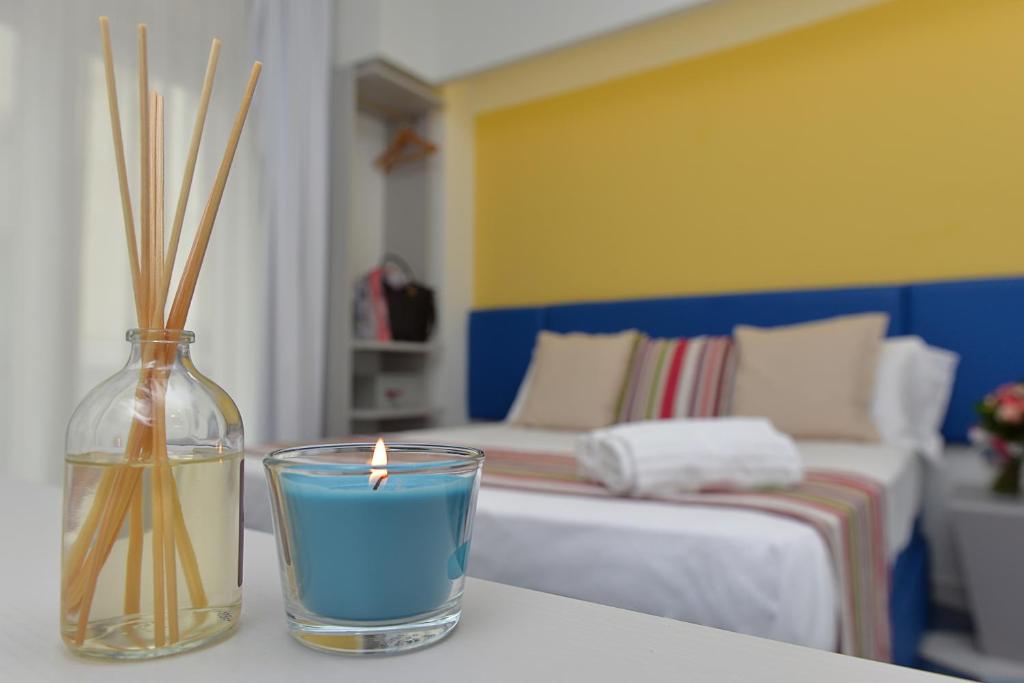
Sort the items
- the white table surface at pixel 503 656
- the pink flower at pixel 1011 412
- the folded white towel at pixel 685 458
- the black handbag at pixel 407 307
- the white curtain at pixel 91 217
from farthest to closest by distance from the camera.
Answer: the black handbag at pixel 407 307
the white curtain at pixel 91 217
the pink flower at pixel 1011 412
the folded white towel at pixel 685 458
the white table surface at pixel 503 656

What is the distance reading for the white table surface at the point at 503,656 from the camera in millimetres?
298

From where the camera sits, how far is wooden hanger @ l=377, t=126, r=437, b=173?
3.60 meters

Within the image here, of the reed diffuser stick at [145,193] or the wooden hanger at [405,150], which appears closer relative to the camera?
the reed diffuser stick at [145,193]

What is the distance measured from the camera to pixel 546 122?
3.53 meters

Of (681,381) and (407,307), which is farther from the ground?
(407,307)

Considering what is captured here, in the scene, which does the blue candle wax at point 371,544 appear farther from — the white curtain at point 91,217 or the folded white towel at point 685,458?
the white curtain at point 91,217

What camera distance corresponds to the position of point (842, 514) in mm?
1193

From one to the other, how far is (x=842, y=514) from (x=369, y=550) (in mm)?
1072

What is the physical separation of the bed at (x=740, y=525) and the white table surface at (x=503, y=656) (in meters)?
0.68

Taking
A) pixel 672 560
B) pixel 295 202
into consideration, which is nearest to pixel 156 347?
pixel 672 560

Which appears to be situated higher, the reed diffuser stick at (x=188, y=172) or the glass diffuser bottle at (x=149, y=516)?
the reed diffuser stick at (x=188, y=172)

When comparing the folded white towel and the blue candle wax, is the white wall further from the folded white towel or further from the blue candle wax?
the blue candle wax

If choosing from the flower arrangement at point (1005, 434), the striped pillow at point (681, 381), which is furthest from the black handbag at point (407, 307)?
the flower arrangement at point (1005, 434)

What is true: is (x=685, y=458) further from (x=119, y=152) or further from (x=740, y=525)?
(x=119, y=152)
